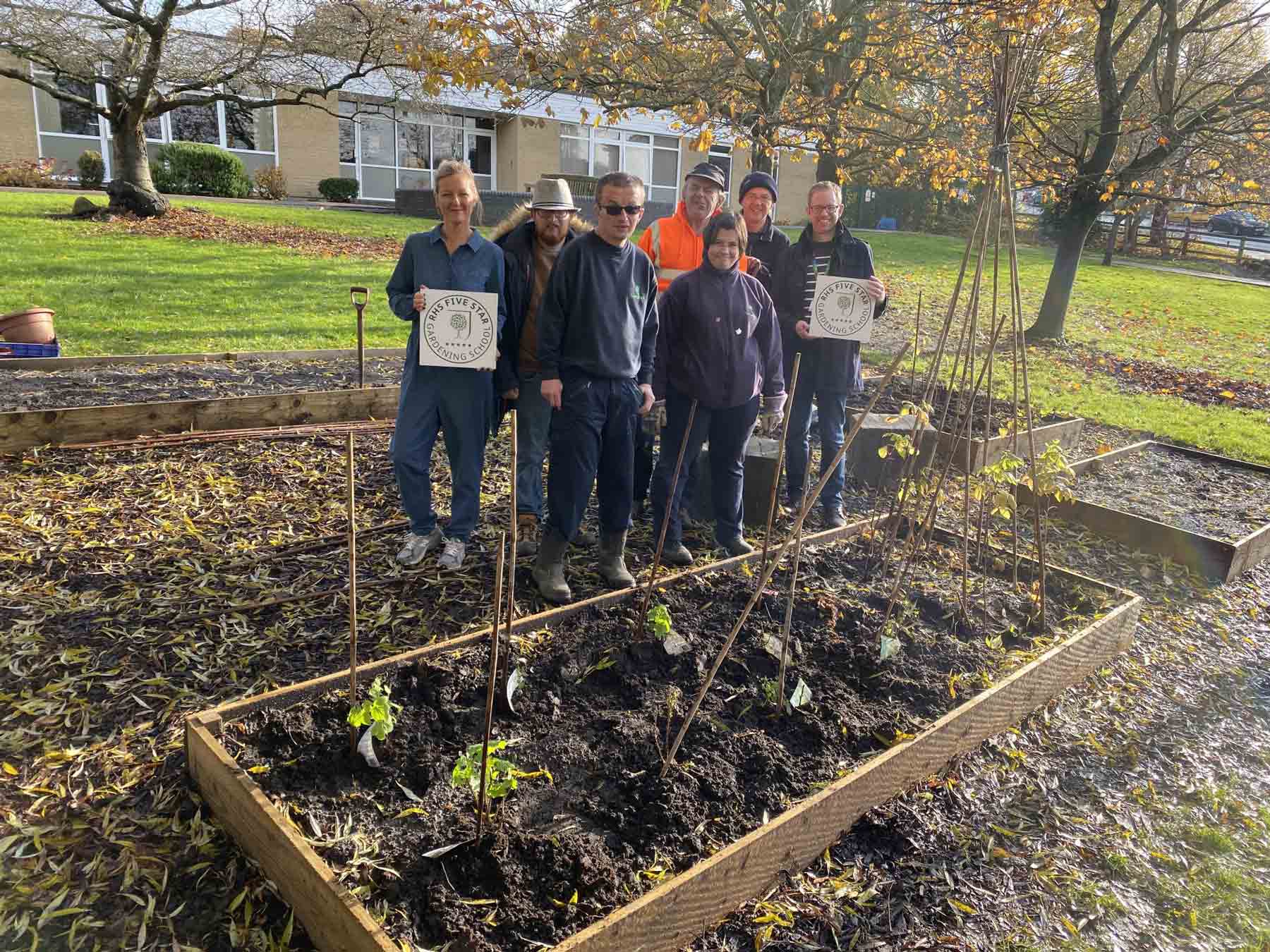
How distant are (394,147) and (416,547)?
2560 centimetres

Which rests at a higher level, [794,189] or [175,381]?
[794,189]

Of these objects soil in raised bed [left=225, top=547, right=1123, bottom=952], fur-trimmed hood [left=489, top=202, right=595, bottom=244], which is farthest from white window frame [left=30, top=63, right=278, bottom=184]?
soil in raised bed [left=225, top=547, right=1123, bottom=952]

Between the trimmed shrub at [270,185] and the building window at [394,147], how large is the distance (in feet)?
12.4

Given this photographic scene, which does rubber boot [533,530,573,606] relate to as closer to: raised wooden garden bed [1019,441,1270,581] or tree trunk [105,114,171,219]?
raised wooden garden bed [1019,441,1270,581]

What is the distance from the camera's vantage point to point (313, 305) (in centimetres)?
1012

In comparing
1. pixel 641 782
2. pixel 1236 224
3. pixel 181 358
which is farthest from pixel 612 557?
pixel 1236 224

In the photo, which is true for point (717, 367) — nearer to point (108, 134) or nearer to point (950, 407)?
point (950, 407)

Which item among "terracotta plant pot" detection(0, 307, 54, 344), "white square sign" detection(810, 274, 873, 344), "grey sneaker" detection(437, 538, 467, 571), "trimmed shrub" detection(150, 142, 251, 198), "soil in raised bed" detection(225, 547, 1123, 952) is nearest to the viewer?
"soil in raised bed" detection(225, 547, 1123, 952)

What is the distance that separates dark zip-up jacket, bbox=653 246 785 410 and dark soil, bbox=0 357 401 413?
3296mm

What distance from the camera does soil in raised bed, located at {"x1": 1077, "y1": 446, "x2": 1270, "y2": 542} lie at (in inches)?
221

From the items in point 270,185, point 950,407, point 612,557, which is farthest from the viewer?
point 270,185

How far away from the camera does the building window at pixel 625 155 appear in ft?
95.4

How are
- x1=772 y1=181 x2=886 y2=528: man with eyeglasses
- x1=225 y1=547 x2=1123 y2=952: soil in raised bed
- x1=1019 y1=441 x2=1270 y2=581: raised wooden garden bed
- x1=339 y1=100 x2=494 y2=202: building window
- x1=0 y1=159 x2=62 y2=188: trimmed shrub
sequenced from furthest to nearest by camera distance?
x1=339 y1=100 x2=494 y2=202: building window < x1=0 y1=159 x2=62 y2=188: trimmed shrub < x1=1019 y1=441 x2=1270 y2=581: raised wooden garden bed < x1=772 y1=181 x2=886 y2=528: man with eyeglasses < x1=225 y1=547 x2=1123 y2=952: soil in raised bed

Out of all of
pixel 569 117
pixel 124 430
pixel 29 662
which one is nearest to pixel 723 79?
pixel 124 430
